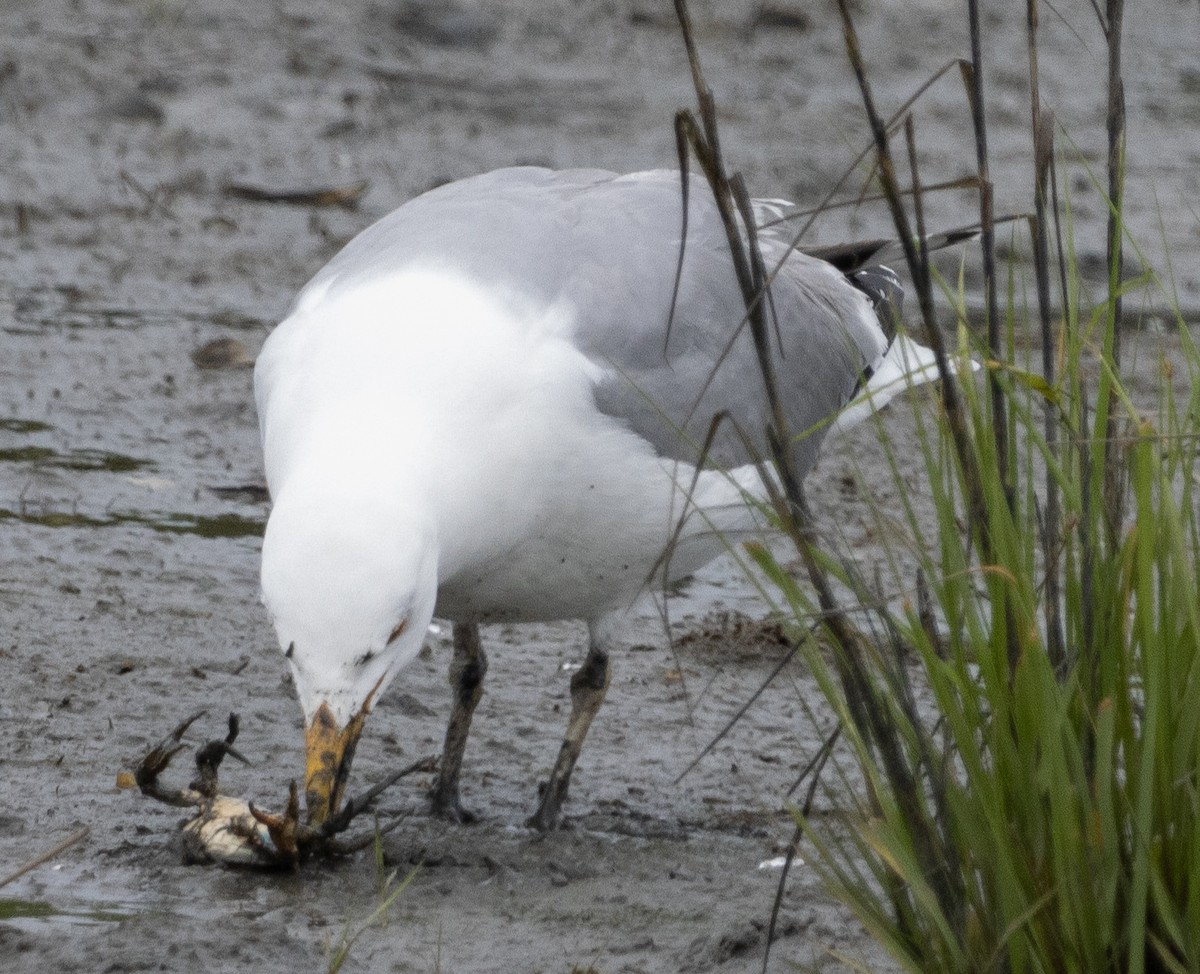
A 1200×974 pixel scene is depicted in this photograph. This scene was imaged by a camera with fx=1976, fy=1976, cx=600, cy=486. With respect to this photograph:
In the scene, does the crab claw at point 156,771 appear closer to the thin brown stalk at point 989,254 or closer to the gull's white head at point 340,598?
the gull's white head at point 340,598

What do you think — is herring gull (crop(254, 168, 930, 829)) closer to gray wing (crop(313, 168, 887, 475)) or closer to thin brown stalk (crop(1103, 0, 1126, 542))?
gray wing (crop(313, 168, 887, 475))

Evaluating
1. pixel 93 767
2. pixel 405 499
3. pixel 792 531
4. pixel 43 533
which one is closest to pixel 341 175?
pixel 43 533

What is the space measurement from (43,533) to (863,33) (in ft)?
26.8

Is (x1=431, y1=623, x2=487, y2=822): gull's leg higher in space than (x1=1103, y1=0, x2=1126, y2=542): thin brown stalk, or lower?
lower

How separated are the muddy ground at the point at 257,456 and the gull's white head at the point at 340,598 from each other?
0.41 meters

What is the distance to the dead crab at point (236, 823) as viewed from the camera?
3.41 metres

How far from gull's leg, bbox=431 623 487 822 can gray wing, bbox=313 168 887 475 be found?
704mm

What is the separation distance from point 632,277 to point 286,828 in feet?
4.14

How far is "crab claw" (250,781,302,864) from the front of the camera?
3387 mm

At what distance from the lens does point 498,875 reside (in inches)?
145

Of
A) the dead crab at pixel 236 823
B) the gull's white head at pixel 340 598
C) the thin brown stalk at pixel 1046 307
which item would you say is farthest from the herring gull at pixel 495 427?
the thin brown stalk at pixel 1046 307

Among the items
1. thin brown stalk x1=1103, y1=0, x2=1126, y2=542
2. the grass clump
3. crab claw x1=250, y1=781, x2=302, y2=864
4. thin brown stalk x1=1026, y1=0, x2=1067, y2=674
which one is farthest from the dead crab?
thin brown stalk x1=1103, y1=0, x2=1126, y2=542

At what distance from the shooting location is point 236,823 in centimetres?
350

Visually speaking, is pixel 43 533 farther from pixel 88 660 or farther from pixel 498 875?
pixel 498 875
